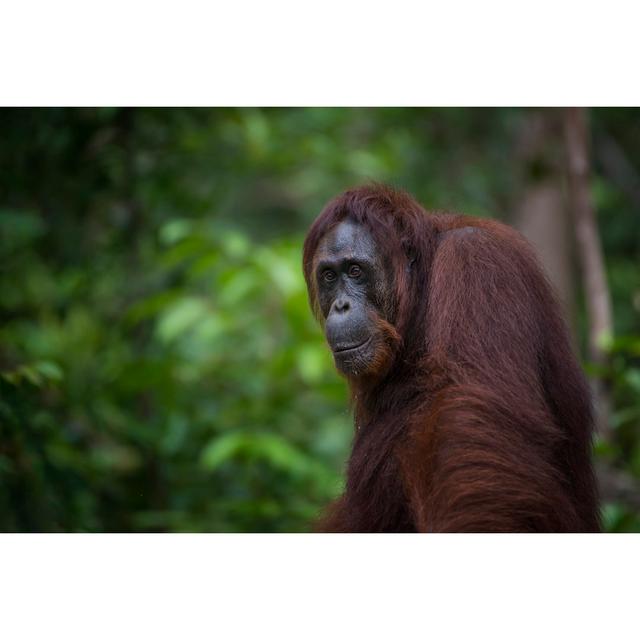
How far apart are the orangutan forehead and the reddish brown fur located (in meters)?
0.04

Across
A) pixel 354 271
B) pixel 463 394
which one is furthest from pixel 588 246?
pixel 463 394

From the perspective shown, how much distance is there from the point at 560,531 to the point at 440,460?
50 centimetres

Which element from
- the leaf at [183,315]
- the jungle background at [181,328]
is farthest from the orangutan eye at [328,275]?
the leaf at [183,315]

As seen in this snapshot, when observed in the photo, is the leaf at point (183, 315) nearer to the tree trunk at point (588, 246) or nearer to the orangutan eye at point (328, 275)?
the orangutan eye at point (328, 275)

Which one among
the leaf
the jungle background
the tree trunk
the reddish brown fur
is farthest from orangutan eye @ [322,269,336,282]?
the tree trunk

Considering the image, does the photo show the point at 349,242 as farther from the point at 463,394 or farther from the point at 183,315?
the point at 183,315

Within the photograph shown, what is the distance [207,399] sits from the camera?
655 centimetres

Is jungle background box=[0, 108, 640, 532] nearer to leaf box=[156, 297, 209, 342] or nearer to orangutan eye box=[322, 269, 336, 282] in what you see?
leaf box=[156, 297, 209, 342]

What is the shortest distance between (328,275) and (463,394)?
36.5 inches

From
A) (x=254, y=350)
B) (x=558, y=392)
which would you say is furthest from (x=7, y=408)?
(x=254, y=350)

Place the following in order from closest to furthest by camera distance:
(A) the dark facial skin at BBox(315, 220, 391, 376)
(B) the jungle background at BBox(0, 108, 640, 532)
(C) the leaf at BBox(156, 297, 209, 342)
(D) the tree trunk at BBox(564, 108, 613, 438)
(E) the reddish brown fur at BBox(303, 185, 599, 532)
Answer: (E) the reddish brown fur at BBox(303, 185, 599, 532), (A) the dark facial skin at BBox(315, 220, 391, 376), (B) the jungle background at BBox(0, 108, 640, 532), (D) the tree trunk at BBox(564, 108, 613, 438), (C) the leaf at BBox(156, 297, 209, 342)

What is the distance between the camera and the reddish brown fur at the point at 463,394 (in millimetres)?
3074

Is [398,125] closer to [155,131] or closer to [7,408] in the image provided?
[155,131]

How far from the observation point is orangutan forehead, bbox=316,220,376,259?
3.76 metres
